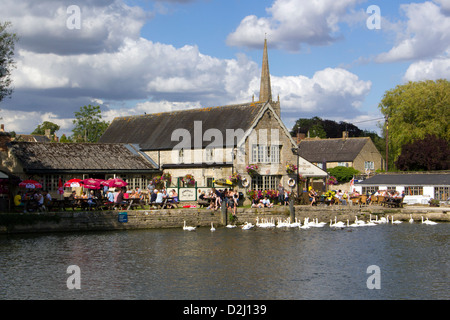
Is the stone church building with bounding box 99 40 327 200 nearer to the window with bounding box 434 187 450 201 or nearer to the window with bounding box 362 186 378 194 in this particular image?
the window with bounding box 362 186 378 194

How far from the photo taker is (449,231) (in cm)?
3588

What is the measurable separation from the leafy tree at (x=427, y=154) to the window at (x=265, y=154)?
22.7 metres

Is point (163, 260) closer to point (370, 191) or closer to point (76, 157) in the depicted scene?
point (76, 157)

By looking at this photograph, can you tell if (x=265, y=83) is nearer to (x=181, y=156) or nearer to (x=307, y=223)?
(x=181, y=156)

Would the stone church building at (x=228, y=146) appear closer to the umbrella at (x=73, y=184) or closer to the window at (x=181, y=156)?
the window at (x=181, y=156)

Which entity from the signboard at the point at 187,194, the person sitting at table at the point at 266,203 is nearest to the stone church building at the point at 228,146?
the person sitting at table at the point at 266,203

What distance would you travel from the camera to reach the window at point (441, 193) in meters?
49.8

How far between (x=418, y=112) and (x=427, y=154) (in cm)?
573

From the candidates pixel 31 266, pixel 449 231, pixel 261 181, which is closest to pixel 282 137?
pixel 261 181

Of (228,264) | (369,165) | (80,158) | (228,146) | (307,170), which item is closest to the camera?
(228,264)

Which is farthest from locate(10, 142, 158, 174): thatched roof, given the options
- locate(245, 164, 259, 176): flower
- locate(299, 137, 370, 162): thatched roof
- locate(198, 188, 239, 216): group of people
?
locate(299, 137, 370, 162): thatched roof

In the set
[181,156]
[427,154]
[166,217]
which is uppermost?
[427,154]

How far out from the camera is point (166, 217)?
120 ft

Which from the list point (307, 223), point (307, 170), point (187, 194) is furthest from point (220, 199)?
point (307, 170)
